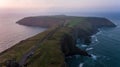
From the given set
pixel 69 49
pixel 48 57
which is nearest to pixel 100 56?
pixel 69 49

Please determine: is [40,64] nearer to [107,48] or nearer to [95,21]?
[107,48]

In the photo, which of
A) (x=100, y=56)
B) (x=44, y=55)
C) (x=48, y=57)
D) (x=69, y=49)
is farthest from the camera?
(x=69, y=49)

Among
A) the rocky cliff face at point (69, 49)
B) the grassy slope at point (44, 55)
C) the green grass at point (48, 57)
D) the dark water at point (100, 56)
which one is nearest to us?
the green grass at point (48, 57)

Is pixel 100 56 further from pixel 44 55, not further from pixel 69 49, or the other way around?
pixel 44 55

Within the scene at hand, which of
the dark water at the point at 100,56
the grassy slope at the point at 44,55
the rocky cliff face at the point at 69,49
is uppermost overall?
the grassy slope at the point at 44,55

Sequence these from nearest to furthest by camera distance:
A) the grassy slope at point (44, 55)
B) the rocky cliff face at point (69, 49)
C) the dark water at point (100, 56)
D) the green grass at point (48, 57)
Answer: the green grass at point (48, 57) < the grassy slope at point (44, 55) < the dark water at point (100, 56) < the rocky cliff face at point (69, 49)

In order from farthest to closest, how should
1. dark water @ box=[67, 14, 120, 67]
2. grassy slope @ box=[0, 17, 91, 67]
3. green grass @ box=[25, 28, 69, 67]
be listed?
dark water @ box=[67, 14, 120, 67], grassy slope @ box=[0, 17, 91, 67], green grass @ box=[25, 28, 69, 67]

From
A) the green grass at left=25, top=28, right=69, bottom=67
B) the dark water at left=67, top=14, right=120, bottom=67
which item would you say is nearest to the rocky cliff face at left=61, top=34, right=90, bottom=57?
the dark water at left=67, top=14, right=120, bottom=67

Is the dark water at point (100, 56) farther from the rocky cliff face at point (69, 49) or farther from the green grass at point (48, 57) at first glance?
the green grass at point (48, 57)

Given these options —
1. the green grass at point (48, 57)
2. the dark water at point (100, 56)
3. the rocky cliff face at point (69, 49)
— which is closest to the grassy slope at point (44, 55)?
the green grass at point (48, 57)

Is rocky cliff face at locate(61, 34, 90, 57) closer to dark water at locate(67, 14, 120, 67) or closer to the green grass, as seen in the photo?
dark water at locate(67, 14, 120, 67)

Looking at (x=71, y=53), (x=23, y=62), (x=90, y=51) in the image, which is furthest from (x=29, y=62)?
(x=90, y=51)
